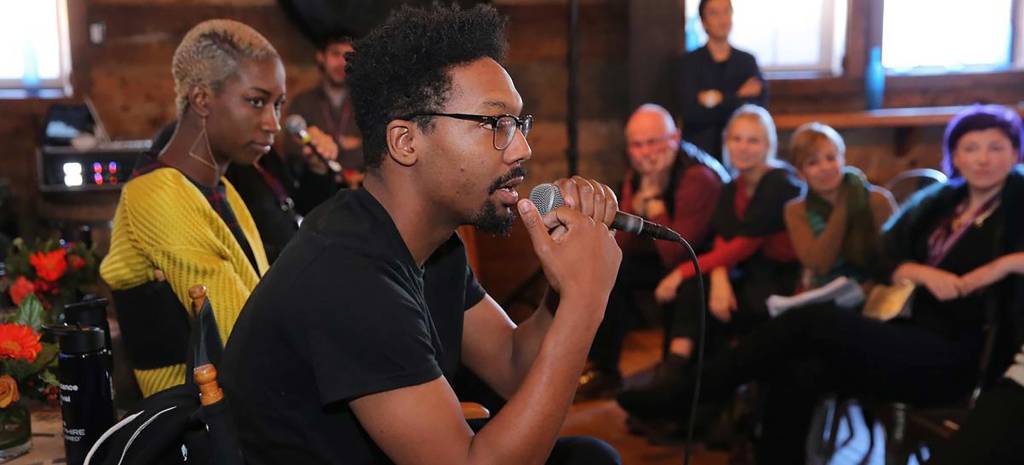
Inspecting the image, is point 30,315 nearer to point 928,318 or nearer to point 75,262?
point 75,262

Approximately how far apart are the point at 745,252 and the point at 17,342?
2343mm

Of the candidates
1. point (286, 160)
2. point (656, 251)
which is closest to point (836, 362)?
point (656, 251)

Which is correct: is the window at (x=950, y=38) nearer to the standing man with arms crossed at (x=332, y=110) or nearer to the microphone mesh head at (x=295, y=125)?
the standing man with arms crossed at (x=332, y=110)

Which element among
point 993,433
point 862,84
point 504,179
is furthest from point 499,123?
point 862,84

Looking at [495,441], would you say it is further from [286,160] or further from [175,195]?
[286,160]

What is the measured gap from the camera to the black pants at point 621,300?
12.7ft

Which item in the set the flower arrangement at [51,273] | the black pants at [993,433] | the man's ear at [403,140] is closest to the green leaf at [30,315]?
the flower arrangement at [51,273]

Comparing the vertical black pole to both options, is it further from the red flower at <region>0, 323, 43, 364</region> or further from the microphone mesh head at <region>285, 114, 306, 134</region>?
the red flower at <region>0, 323, 43, 364</region>

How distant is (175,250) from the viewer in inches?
70.9

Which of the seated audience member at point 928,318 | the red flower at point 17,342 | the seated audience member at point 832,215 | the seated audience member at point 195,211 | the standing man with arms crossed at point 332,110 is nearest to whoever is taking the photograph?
the red flower at point 17,342

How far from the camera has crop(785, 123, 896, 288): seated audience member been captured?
3.12 metres

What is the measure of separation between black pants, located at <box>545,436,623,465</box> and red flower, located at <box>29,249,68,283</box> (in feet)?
4.44

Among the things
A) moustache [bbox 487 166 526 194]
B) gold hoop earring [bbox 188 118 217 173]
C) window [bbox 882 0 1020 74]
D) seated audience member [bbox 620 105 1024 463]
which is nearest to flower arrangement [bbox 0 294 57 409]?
gold hoop earring [bbox 188 118 217 173]

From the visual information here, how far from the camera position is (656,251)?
153 inches
